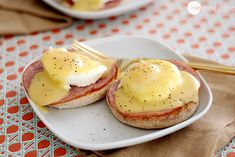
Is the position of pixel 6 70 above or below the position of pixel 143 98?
below

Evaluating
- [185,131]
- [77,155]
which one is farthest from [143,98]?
[77,155]

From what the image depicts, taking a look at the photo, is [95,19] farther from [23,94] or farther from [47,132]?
[47,132]

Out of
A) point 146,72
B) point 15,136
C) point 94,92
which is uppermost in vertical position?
point 146,72

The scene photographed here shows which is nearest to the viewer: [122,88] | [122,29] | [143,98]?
[143,98]

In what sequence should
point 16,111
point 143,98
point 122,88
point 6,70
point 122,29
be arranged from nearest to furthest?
point 143,98, point 122,88, point 16,111, point 6,70, point 122,29

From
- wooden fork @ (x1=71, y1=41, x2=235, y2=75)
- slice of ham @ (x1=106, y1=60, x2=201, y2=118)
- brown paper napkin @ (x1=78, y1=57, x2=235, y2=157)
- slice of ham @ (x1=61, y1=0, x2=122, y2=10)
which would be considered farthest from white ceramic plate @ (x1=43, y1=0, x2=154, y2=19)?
brown paper napkin @ (x1=78, y1=57, x2=235, y2=157)

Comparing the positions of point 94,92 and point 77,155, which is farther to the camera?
point 94,92

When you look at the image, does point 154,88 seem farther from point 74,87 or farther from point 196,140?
point 74,87

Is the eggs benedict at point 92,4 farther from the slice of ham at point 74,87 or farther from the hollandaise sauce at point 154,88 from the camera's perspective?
the hollandaise sauce at point 154,88
